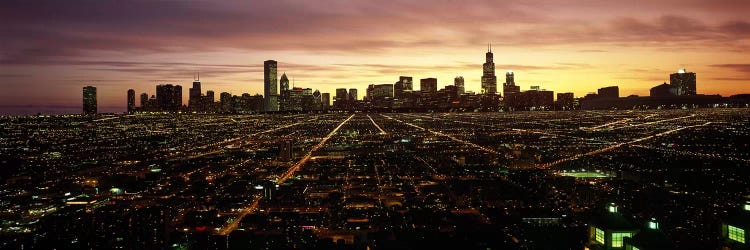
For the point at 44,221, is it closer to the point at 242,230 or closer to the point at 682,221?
the point at 242,230

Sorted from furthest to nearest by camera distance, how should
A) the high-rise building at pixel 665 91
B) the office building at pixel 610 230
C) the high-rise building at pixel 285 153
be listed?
the high-rise building at pixel 665 91 → the high-rise building at pixel 285 153 → the office building at pixel 610 230

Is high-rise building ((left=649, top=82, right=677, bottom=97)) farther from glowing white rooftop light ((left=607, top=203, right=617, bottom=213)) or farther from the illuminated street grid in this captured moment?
glowing white rooftop light ((left=607, top=203, right=617, bottom=213))

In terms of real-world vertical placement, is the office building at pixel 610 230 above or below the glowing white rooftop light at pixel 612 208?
below

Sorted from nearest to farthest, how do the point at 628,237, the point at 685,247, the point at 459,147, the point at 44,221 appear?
the point at 628,237
the point at 685,247
the point at 44,221
the point at 459,147

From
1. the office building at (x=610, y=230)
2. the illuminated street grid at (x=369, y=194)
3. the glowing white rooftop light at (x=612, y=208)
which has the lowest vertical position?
the illuminated street grid at (x=369, y=194)

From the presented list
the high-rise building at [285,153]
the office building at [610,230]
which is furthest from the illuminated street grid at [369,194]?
the office building at [610,230]

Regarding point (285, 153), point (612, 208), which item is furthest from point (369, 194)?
point (285, 153)

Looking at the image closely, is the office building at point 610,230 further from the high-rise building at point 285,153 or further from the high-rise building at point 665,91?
the high-rise building at point 665,91

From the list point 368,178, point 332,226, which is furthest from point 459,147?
point 332,226

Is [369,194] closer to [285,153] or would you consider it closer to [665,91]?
[285,153]
